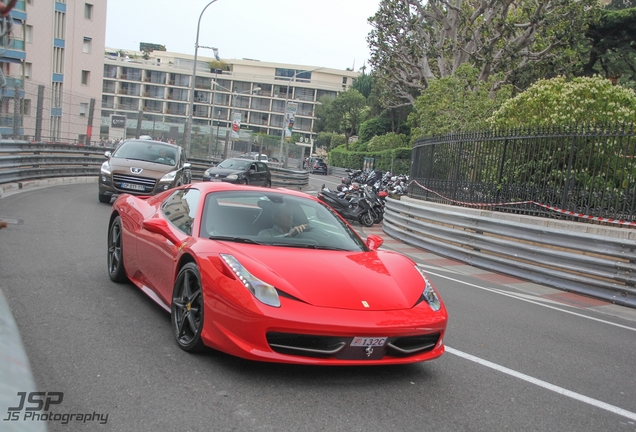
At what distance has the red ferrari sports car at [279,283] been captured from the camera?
400cm

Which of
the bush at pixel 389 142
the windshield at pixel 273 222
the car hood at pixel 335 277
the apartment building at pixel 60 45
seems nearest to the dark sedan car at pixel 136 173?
the windshield at pixel 273 222

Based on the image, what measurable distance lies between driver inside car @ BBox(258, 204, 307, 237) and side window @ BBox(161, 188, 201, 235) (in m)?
0.63

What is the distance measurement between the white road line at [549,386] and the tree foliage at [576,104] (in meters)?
9.68

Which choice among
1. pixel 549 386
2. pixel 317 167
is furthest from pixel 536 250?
pixel 317 167

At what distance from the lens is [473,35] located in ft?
100.0

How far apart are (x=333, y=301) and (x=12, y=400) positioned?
2150 mm

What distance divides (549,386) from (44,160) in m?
17.3

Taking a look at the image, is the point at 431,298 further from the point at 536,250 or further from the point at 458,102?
the point at 458,102

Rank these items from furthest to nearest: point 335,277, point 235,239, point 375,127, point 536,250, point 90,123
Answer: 1. point 375,127
2. point 90,123
3. point 536,250
4. point 235,239
5. point 335,277

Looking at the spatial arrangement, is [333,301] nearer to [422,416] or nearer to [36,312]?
[422,416]

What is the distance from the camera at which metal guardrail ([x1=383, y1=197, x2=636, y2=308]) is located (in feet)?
31.0

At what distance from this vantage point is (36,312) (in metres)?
5.31

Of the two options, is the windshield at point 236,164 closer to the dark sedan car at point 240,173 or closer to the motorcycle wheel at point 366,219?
the dark sedan car at point 240,173

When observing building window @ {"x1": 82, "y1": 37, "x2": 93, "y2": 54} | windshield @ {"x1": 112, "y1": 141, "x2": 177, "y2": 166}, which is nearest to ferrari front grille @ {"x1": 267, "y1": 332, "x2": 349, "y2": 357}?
windshield @ {"x1": 112, "y1": 141, "x2": 177, "y2": 166}
